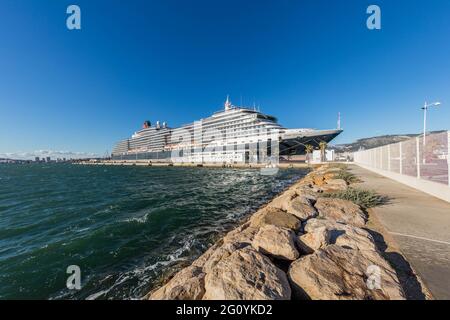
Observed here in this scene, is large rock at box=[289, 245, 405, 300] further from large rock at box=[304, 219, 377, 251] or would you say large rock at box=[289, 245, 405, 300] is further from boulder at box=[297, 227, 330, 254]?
boulder at box=[297, 227, 330, 254]

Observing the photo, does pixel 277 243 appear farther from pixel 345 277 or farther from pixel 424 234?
pixel 424 234

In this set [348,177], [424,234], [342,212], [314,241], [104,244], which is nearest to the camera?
[314,241]

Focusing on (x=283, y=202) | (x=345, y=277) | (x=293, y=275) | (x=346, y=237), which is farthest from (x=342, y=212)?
(x=293, y=275)

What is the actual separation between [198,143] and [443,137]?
207 ft

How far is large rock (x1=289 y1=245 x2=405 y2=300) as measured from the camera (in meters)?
2.43

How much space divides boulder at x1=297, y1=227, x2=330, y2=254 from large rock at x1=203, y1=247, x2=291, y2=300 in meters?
1.39

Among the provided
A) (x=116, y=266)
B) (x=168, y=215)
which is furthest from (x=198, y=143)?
(x=116, y=266)

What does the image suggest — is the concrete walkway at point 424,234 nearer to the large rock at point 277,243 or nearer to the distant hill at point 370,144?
the large rock at point 277,243

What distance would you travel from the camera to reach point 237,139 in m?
56.0

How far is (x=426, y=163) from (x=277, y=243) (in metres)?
9.70

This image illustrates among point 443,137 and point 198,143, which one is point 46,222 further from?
point 198,143

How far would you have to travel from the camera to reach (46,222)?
10070 millimetres
